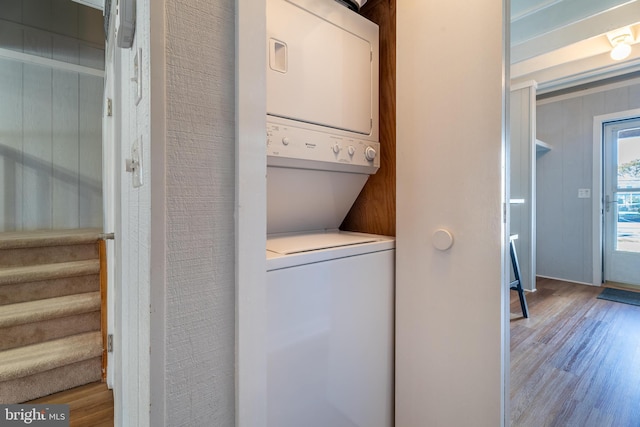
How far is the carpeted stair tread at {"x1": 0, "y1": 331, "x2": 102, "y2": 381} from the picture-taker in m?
→ 1.68

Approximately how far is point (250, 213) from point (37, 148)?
320 centimetres

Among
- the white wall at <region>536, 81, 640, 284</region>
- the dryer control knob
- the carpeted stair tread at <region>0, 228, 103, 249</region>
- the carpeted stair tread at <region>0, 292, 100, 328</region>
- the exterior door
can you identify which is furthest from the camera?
the white wall at <region>536, 81, 640, 284</region>

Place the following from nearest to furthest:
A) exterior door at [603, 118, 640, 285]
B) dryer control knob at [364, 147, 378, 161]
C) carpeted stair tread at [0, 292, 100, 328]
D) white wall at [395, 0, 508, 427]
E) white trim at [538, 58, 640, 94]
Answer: white wall at [395, 0, 508, 427], dryer control knob at [364, 147, 378, 161], carpeted stair tread at [0, 292, 100, 328], white trim at [538, 58, 640, 94], exterior door at [603, 118, 640, 285]

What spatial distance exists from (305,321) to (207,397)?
378 mm

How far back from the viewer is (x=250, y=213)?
623 millimetres

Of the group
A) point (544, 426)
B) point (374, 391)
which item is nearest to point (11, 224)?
point (374, 391)

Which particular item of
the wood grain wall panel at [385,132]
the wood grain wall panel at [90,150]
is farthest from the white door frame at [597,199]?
the wood grain wall panel at [90,150]

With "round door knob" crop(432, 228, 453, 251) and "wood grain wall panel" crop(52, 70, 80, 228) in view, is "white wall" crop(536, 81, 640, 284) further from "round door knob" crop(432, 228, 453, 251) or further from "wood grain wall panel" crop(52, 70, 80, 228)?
"wood grain wall panel" crop(52, 70, 80, 228)

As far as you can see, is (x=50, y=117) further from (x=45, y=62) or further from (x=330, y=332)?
(x=330, y=332)

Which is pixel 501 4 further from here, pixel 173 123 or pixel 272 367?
pixel 272 367

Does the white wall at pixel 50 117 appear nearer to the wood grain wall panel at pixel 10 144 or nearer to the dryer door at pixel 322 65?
the wood grain wall panel at pixel 10 144

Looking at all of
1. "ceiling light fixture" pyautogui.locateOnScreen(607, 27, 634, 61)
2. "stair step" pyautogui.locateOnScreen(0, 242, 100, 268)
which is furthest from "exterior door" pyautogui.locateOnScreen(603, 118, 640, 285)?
"stair step" pyautogui.locateOnScreen(0, 242, 100, 268)

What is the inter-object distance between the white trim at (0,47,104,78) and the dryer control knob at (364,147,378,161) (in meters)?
3.04

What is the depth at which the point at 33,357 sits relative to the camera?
1.77 meters
